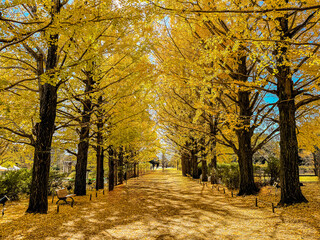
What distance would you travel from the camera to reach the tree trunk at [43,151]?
5734mm

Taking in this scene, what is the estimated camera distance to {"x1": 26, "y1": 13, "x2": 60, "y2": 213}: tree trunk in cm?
573

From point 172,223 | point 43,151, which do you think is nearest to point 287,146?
point 172,223

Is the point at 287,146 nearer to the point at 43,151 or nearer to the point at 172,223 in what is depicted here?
the point at 172,223

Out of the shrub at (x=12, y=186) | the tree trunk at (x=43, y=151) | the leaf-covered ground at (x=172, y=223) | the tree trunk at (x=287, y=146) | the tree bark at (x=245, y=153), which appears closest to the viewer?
the leaf-covered ground at (x=172, y=223)

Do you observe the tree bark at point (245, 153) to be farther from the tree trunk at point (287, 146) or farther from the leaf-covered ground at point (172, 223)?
the tree trunk at point (287, 146)

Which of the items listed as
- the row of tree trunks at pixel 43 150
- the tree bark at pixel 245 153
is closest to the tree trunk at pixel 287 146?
the tree bark at pixel 245 153

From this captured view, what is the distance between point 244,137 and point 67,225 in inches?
276

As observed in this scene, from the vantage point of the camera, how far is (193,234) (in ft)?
13.3

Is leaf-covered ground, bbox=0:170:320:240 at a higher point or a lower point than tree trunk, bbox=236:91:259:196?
lower

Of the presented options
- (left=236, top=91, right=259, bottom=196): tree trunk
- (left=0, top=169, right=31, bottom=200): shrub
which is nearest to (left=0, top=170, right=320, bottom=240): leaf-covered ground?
(left=236, top=91, right=259, bottom=196): tree trunk

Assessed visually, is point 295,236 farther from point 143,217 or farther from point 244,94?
point 244,94

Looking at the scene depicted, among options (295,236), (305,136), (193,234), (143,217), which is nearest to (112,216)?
(143,217)

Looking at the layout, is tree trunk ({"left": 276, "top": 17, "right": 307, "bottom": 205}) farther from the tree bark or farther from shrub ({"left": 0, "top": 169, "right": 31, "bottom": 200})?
shrub ({"left": 0, "top": 169, "right": 31, "bottom": 200})

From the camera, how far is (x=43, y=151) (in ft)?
19.0
